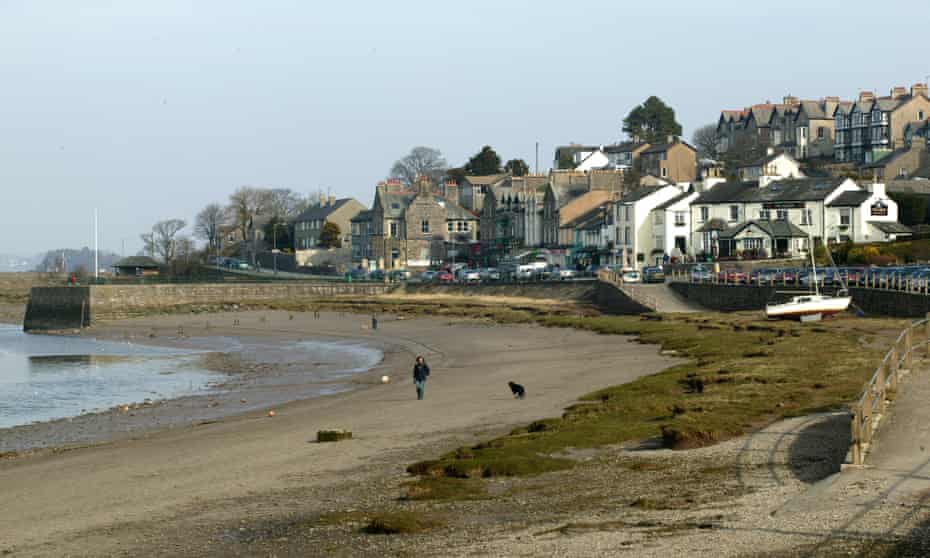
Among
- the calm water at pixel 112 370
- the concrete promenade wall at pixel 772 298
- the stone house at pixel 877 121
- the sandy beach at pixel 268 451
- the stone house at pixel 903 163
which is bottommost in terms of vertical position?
the calm water at pixel 112 370

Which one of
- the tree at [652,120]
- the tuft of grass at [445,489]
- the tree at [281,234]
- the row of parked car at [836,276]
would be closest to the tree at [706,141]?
the tree at [652,120]

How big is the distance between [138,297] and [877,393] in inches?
3292

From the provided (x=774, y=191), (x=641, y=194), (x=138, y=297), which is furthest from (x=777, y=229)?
(x=138, y=297)

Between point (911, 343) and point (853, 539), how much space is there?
48.1 feet

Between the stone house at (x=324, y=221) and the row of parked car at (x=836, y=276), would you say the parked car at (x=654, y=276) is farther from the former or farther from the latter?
the stone house at (x=324, y=221)

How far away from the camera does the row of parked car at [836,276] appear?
174 ft

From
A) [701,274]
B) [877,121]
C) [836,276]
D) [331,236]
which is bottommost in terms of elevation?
[836,276]

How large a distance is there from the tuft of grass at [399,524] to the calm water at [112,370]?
21376 mm

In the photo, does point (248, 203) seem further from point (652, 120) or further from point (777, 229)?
point (777, 229)

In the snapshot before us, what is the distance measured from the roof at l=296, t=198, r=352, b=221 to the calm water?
2783 inches

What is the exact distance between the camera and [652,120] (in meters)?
158

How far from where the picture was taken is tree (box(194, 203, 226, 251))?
588ft

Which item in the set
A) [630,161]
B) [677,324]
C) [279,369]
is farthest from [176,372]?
[630,161]

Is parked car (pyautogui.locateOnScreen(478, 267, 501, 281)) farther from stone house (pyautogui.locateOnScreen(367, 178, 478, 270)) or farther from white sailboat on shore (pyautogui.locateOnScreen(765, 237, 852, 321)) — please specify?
white sailboat on shore (pyautogui.locateOnScreen(765, 237, 852, 321))
